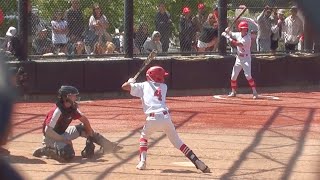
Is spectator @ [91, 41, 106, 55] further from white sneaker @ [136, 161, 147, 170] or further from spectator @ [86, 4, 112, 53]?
white sneaker @ [136, 161, 147, 170]

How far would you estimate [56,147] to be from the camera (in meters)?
9.62

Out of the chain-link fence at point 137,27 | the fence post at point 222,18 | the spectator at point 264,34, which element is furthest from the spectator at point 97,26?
the spectator at point 264,34

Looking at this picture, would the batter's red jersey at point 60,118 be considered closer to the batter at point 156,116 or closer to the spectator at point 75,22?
the batter at point 156,116

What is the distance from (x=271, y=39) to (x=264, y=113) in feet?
17.3

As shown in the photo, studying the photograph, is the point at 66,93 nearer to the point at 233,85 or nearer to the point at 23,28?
the point at 23,28

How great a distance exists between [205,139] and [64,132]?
2.32 meters

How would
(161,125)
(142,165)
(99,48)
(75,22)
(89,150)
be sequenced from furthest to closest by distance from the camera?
(99,48)
(75,22)
(89,150)
(161,125)
(142,165)

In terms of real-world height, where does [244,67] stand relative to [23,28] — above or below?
below

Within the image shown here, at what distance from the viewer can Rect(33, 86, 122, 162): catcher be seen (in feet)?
31.4

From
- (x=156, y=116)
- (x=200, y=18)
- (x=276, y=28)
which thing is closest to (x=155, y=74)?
(x=156, y=116)

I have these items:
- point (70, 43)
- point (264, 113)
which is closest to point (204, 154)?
point (264, 113)

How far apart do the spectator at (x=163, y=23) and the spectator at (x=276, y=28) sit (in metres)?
2.94

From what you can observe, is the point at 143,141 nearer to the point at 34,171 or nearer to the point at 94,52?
the point at 34,171

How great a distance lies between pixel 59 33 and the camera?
53.6ft
